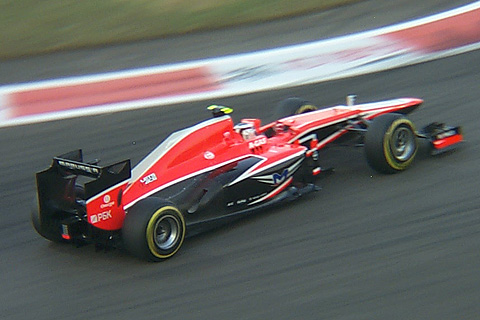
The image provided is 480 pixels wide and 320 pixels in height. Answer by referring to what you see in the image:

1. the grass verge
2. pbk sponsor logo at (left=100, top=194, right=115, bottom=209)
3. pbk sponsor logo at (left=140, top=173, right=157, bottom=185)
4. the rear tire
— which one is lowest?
pbk sponsor logo at (left=100, top=194, right=115, bottom=209)

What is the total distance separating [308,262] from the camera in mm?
5992

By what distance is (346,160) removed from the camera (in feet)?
26.1

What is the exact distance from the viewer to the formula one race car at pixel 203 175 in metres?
6.25

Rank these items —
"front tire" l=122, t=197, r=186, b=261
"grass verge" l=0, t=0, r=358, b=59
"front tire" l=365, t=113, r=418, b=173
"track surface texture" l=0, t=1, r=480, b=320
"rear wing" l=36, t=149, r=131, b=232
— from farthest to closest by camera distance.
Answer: "grass verge" l=0, t=0, r=358, b=59, "front tire" l=365, t=113, r=418, b=173, "rear wing" l=36, t=149, r=131, b=232, "front tire" l=122, t=197, r=186, b=261, "track surface texture" l=0, t=1, r=480, b=320

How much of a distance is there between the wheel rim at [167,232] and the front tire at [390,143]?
201 centimetres

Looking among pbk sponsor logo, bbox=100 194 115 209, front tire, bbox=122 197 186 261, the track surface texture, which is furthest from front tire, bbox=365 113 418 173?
pbk sponsor logo, bbox=100 194 115 209

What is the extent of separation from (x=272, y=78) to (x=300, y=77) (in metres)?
0.37

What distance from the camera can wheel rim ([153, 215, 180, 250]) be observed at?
6207 millimetres

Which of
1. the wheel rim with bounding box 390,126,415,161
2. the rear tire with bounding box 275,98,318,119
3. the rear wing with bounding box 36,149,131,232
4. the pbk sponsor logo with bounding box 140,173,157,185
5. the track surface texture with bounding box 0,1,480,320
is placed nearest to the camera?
the track surface texture with bounding box 0,1,480,320

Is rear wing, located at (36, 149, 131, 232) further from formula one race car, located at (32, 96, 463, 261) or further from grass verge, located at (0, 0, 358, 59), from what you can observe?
Result: grass verge, located at (0, 0, 358, 59)

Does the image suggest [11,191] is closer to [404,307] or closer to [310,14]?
[404,307]

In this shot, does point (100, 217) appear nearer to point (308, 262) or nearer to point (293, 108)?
point (308, 262)

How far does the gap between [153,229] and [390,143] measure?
2.37 metres

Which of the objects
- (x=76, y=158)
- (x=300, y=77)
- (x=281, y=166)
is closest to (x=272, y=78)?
(x=300, y=77)
